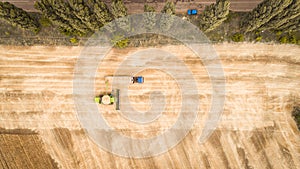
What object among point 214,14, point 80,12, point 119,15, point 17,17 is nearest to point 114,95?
point 119,15

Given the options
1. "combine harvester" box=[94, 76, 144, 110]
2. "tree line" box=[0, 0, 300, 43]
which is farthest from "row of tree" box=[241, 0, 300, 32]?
"combine harvester" box=[94, 76, 144, 110]

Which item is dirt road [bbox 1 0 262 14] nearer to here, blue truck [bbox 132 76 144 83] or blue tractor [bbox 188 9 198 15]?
blue tractor [bbox 188 9 198 15]

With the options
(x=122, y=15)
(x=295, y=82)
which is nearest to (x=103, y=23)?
(x=122, y=15)

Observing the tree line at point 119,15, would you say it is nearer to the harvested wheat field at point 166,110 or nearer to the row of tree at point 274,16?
the row of tree at point 274,16

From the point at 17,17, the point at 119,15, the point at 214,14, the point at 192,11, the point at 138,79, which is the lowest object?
the point at 138,79

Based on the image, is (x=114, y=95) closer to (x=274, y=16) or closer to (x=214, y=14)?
(x=214, y=14)

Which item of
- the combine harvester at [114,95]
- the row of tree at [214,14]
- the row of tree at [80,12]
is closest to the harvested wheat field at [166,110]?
the combine harvester at [114,95]
